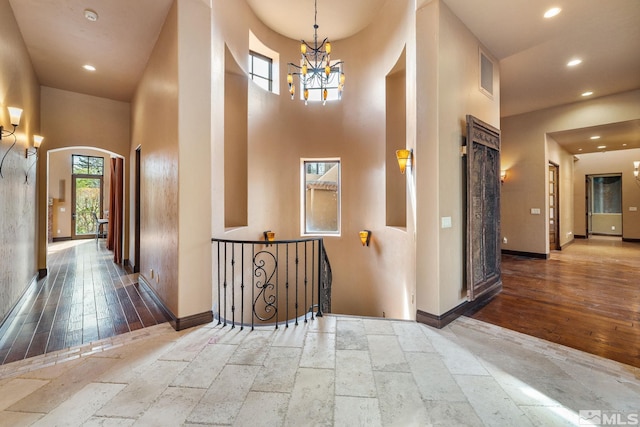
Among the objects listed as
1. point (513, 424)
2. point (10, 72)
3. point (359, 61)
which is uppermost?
point (359, 61)

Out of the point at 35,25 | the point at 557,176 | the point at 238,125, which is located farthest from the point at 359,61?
the point at 557,176

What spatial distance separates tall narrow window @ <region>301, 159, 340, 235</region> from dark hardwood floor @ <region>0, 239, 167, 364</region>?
10.6 ft

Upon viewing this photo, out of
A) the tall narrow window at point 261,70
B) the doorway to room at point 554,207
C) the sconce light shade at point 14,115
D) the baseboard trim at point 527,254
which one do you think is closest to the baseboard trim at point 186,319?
the sconce light shade at point 14,115

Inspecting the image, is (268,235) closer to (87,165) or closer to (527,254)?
(527,254)

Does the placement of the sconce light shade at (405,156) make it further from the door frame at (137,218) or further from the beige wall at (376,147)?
the door frame at (137,218)

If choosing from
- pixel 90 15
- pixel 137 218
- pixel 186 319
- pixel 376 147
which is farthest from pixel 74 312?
pixel 376 147

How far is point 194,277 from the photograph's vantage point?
3.05 metres

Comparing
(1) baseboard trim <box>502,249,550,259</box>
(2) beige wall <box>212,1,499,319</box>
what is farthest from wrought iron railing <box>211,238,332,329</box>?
(1) baseboard trim <box>502,249,550,259</box>

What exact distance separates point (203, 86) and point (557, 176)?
368 inches

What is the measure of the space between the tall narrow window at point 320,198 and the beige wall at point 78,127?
4013 mm

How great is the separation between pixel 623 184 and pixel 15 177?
609 inches

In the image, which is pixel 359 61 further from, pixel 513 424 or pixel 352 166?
pixel 513 424

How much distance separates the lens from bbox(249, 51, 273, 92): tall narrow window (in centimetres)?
520

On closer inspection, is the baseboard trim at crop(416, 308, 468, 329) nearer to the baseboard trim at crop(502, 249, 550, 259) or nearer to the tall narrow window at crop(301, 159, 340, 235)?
the tall narrow window at crop(301, 159, 340, 235)
